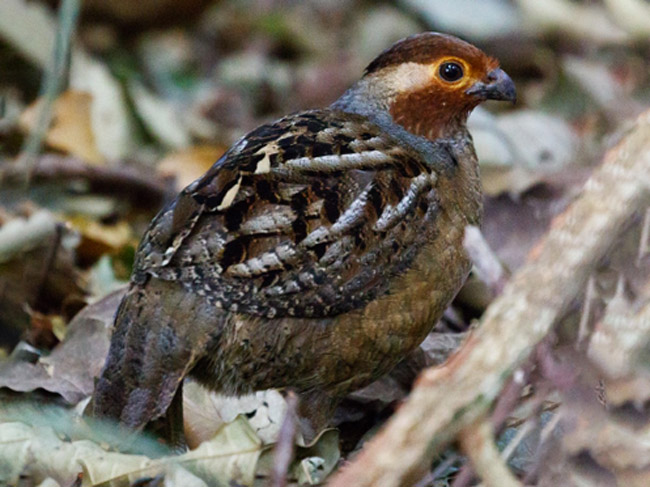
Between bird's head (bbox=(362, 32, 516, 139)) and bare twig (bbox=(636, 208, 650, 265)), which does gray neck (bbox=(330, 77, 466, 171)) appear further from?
bare twig (bbox=(636, 208, 650, 265))

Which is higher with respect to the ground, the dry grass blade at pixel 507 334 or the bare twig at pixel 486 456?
the dry grass blade at pixel 507 334

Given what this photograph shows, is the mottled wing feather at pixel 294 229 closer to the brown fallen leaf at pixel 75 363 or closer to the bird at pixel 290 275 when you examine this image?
the bird at pixel 290 275

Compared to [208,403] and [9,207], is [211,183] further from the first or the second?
[9,207]

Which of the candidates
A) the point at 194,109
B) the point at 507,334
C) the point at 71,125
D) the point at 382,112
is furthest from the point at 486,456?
Answer: the point at 194,109

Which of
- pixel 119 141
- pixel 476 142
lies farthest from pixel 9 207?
pixel 476 142

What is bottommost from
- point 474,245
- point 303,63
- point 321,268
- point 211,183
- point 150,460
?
point 303,63

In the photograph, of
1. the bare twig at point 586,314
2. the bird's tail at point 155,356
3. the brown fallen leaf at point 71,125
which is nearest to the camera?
the bare twig at point 586,314

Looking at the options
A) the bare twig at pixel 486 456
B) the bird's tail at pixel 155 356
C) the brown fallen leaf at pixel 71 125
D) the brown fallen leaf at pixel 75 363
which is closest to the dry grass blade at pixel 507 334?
the bare twig at pixel 486 456
